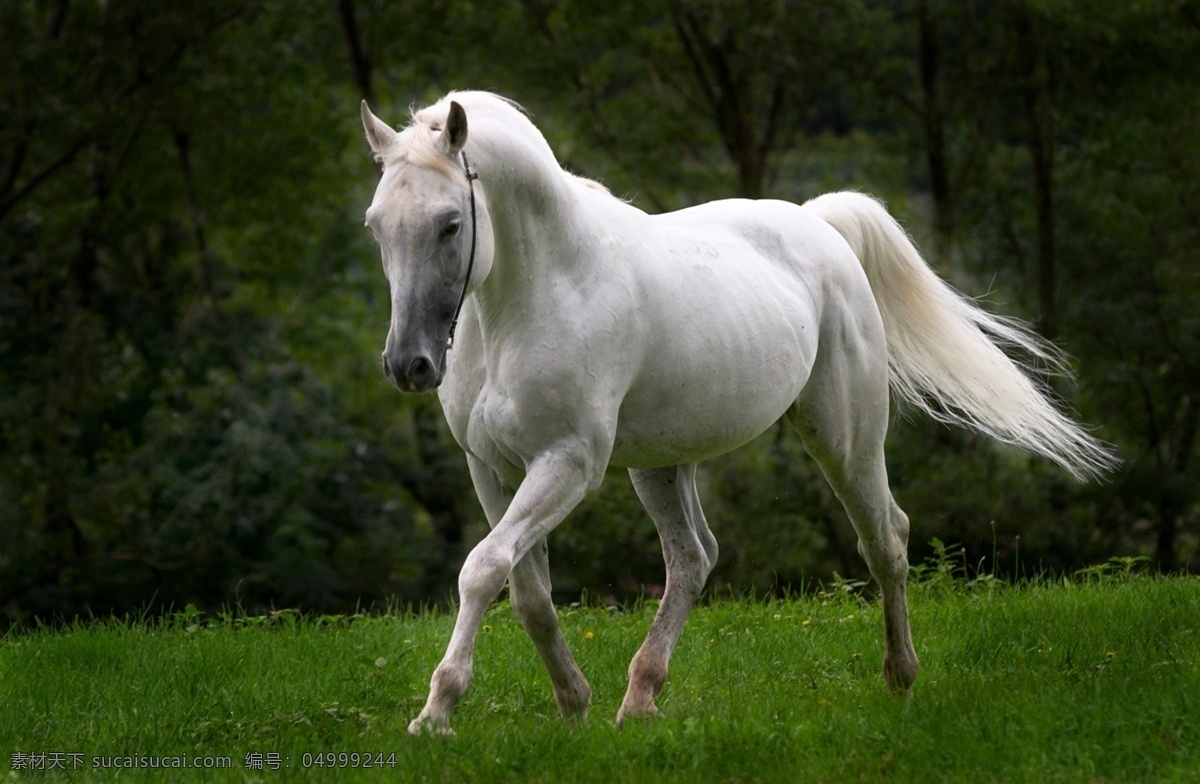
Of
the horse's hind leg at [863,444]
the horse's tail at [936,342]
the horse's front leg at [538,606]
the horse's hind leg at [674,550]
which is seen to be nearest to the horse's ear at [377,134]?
the horse's front leg at [538,606]

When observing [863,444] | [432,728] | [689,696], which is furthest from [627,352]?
[689,696]

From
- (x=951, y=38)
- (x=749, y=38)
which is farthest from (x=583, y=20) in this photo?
(x=951, y=38)

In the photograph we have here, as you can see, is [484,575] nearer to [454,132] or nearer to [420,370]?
[420,370]

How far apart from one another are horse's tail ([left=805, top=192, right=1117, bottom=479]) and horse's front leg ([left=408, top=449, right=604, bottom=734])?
233 centimetres

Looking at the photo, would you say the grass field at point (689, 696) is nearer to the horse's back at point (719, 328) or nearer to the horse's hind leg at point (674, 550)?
the horse's hind leg at point (674, 550)

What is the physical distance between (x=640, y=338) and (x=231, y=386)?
1432 cm

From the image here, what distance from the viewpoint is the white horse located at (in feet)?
13.3

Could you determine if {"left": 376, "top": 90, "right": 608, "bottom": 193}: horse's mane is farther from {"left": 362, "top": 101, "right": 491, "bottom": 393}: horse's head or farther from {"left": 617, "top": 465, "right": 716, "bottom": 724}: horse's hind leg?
{"left": 617, "top": 465, "right": 716, "bottom": 724}: horse's hind leg

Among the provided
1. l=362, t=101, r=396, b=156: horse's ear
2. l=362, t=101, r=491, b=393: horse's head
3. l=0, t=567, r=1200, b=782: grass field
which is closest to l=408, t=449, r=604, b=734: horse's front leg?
l=0, t=567, r=1200, b=782: grass field

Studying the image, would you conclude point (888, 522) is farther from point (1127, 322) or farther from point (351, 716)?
point (1127, 322)

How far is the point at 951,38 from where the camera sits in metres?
17.9

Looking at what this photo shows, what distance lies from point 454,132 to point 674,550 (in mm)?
2101

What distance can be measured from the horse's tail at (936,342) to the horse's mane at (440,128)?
190cm

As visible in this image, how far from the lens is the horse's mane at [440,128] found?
4.03 meters
